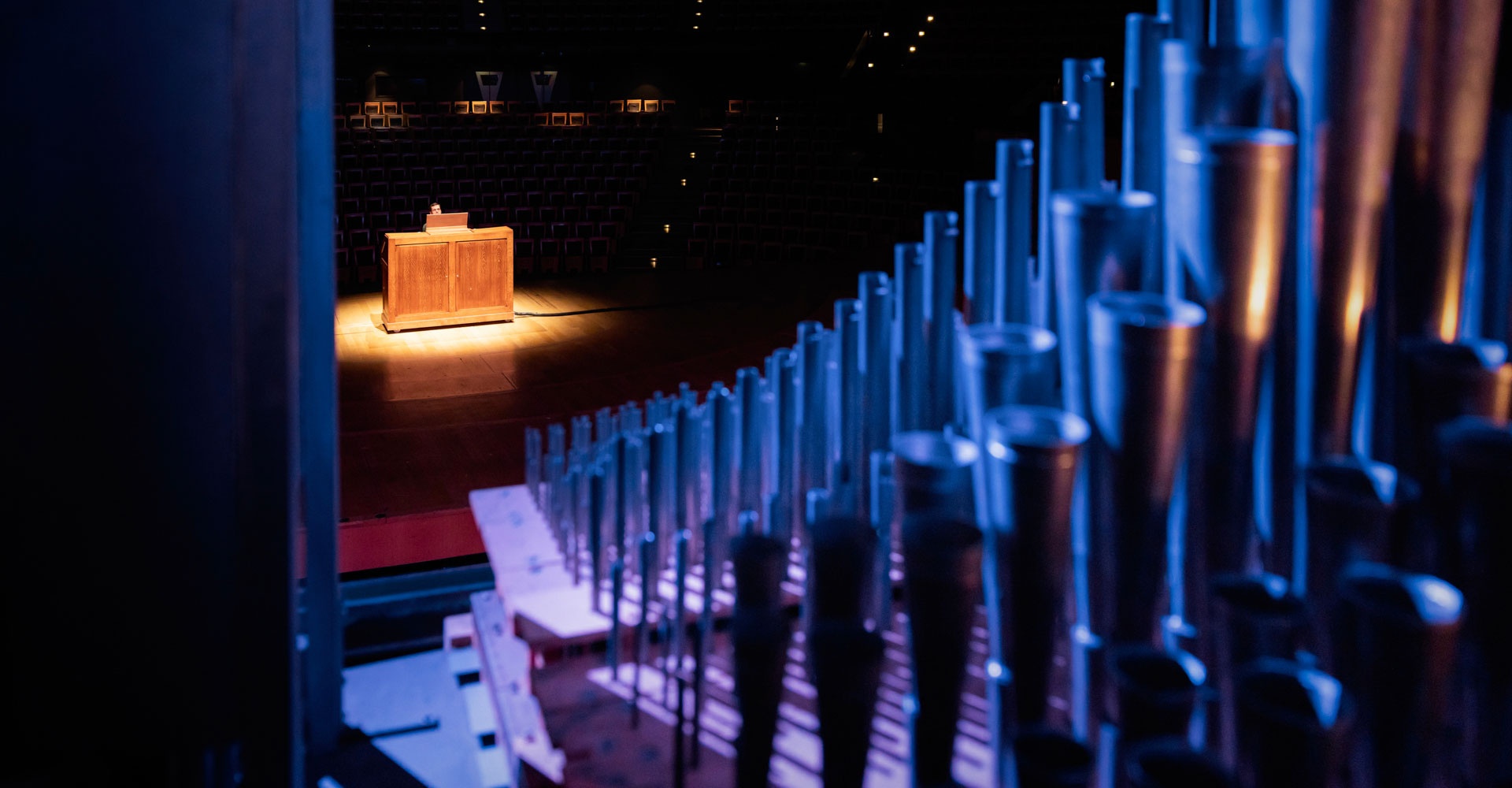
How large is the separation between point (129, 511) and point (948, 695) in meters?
0.58

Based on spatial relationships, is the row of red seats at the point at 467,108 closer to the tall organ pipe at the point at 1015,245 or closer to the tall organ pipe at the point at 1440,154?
the tall organ pipe at the point at 1015,245

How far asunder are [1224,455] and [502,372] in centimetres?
341

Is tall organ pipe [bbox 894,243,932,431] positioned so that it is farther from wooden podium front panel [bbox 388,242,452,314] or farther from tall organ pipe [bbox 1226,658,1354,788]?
wooden podium front panel [bbox 388,242,452,314]

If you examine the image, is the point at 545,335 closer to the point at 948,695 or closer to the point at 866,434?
the point at 866,434

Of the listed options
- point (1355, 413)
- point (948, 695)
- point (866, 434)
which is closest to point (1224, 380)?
point (1355, 413)

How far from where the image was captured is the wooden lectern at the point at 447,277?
15.1ft

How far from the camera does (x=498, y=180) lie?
6250 mm

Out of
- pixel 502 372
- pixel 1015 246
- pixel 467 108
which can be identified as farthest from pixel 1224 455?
pixel 467 108

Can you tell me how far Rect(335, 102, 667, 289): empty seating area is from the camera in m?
5.71

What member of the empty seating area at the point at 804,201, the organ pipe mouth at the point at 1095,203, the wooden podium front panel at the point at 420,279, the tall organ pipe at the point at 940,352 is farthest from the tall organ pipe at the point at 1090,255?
the empty seating area at the point at 804,201

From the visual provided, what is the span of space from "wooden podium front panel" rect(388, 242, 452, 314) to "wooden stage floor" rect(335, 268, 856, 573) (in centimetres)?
11

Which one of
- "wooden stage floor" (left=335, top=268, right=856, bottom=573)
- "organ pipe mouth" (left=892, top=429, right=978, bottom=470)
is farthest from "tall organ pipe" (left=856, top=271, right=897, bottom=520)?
"wooden stage floor" (left=335, top=268, right=856, bottom=573)

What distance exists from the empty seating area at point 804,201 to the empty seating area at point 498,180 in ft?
1.64

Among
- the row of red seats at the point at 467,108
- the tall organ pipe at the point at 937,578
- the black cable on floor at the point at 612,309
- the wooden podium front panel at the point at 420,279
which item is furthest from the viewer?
the row of red seats at the point at 467,108
